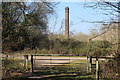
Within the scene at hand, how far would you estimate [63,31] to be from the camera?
20219 millimetres

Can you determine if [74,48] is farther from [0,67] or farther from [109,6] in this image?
[0,67]

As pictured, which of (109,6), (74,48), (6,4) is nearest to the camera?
(6,4)

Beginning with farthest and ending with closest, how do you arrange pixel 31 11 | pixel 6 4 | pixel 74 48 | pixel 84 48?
pixel 74 48 < pixel 84 48 < pixel 31 11 < pixel 6 4

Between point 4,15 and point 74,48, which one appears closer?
point 4,15

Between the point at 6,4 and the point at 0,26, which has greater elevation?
the point at 6,4

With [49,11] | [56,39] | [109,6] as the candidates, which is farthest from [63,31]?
[109,6]

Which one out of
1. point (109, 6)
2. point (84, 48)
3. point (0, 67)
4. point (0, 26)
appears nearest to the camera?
point (0, 67)

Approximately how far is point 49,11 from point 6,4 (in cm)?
660

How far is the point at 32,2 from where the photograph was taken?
43.0 ft

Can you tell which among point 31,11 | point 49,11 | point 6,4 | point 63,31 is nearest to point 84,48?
point 63,31

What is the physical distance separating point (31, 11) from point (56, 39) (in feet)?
26.9

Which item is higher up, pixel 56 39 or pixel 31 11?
pixel 31 11

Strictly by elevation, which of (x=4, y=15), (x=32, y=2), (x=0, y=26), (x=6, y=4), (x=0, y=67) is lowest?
(x=0, y=67)

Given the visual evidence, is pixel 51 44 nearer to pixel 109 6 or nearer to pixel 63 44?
pixel 63 44
